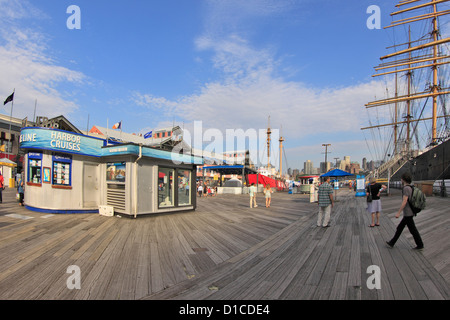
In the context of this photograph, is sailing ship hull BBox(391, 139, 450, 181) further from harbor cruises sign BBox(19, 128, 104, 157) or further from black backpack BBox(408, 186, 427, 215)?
harbor cruises sign BBox(19, 128, 104, 157)

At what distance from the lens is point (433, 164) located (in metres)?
23.9

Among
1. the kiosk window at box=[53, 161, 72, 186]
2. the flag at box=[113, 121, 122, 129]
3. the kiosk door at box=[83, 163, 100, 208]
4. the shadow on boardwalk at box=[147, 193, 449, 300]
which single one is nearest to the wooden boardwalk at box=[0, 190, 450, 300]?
the shadow on boardwalk at box=[147, 193, 449, 300]

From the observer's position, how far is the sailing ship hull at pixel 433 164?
20.3 m

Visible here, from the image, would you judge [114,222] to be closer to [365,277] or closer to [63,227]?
[63,227]

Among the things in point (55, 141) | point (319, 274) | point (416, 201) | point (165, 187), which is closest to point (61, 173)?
point (55, 141)

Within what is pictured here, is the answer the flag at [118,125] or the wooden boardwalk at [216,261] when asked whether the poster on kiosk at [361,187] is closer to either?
the wooden boardwalk at [216,261]

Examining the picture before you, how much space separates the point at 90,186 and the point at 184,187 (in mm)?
4508

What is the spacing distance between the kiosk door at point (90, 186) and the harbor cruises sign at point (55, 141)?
0.81m

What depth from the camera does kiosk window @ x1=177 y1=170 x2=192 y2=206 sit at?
41.9 ft

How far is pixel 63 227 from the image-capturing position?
7949mm
